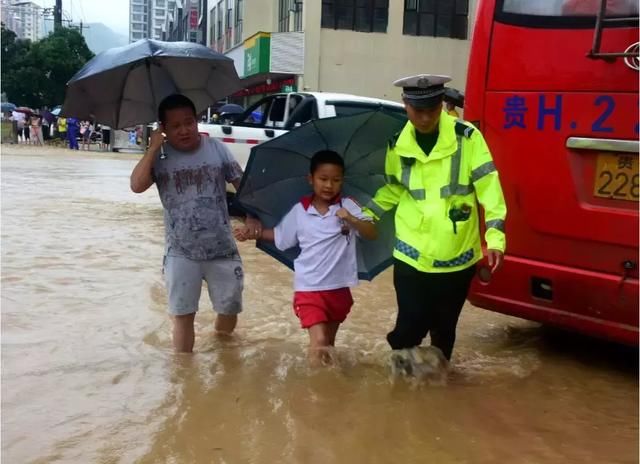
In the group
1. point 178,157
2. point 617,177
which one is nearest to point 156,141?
point 178,157

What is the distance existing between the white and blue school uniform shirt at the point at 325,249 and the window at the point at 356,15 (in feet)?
74.2

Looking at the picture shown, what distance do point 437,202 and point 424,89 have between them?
1.85 ft

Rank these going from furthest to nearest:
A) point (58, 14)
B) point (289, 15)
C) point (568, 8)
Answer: point (58, 14) → point (289, 15) → point (568, 8)

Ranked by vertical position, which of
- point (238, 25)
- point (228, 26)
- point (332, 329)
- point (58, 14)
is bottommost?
point (332, 329)

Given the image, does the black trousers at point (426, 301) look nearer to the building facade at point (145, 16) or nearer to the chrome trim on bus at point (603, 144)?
the chrome trim on bus at point (603, 144)

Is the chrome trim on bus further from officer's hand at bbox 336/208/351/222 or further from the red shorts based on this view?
the red shorts

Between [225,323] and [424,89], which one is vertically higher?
[424,89]

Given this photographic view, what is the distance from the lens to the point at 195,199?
4.16 meters

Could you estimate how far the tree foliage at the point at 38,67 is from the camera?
42.8 m

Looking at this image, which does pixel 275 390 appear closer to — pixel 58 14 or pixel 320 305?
pixel 320 305

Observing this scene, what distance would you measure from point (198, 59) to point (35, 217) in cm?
693

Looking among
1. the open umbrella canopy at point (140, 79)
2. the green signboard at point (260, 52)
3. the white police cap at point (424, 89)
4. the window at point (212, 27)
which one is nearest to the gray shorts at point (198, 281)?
the open umbrella canopy at point (140, 79)

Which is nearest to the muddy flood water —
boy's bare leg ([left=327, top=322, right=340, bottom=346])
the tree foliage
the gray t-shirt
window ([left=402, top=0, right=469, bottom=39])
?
boy's bare leg ([left=327, top=322, right=340, bottom=346])

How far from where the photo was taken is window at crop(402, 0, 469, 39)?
26.4 m
